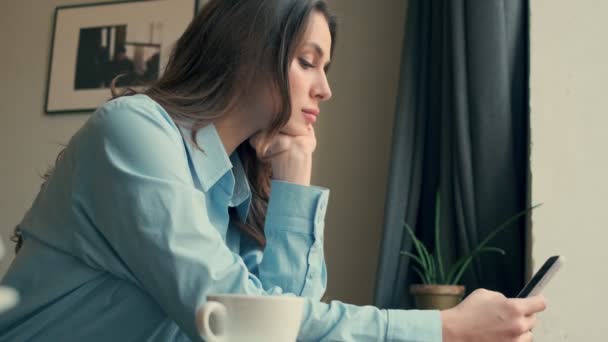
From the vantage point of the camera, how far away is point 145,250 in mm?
696

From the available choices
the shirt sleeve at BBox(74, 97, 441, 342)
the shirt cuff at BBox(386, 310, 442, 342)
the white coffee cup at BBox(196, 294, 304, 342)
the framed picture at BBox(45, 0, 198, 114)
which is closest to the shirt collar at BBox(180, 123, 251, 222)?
the shirt sleeve at BBox(74, 97, 441, 342)

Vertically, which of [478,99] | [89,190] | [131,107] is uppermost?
[478,99]

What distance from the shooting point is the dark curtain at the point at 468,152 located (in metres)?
1.56

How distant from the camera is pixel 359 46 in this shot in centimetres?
206

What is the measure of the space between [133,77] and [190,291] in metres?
1.80

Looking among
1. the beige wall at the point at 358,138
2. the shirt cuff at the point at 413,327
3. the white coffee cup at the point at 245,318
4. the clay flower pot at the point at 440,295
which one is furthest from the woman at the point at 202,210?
the beige wall at the point at 358,138

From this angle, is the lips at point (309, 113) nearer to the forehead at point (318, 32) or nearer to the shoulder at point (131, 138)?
the forehead at point (318, 32)

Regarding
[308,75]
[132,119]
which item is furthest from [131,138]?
[308,75]

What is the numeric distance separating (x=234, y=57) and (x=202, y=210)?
41 centimetres

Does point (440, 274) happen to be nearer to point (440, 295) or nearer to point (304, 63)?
point (440, 295)

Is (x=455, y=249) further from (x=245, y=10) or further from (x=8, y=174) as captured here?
(x=8, y=174)

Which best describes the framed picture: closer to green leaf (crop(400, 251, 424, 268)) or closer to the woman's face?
green leaf (crop(400, 251, 424, 268))

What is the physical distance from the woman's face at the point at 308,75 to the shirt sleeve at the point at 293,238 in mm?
157

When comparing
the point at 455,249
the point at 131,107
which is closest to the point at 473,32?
the point at 455,249
